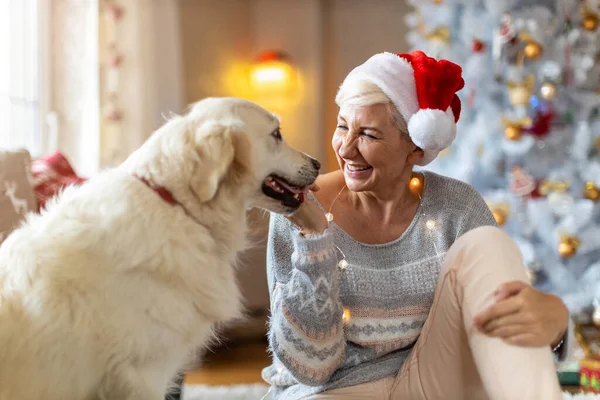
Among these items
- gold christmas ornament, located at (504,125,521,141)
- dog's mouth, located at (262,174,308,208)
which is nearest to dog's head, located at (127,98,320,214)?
dog's mouth, located at (262,174,308,208)

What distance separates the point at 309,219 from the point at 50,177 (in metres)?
0.95

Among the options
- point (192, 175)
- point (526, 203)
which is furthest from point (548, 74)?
point (192, 175)

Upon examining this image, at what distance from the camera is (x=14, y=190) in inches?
73.3

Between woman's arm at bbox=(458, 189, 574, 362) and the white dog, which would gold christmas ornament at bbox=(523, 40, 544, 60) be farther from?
the white dog

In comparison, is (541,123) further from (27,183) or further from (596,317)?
(27,183)

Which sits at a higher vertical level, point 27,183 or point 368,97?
point 368,97

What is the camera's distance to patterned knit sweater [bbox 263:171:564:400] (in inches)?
60.6

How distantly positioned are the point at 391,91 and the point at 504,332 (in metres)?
0.63

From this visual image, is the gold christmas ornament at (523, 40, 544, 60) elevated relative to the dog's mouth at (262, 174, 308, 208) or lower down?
elevated

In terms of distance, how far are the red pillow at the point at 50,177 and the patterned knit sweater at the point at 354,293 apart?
73 cm

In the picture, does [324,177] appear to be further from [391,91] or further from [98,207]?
[98,207]

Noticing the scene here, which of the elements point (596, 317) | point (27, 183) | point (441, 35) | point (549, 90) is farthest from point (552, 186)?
point (27, 183)

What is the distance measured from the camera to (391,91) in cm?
167

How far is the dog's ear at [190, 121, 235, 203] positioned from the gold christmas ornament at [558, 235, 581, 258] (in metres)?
2.41
